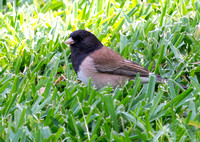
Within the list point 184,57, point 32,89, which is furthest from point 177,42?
point 32,89

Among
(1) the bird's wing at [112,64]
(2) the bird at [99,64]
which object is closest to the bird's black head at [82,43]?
(2) the bird at [99,64]

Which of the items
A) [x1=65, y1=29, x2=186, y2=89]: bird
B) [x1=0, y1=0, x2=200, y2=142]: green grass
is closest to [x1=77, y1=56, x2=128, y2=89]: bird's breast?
[x1=65, y1=29, x2=186, y2=89]: bird

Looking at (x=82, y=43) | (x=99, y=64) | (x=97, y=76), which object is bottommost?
(x=97, y=76)

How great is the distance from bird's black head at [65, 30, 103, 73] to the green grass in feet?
0.54

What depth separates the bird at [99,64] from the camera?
3.91 m

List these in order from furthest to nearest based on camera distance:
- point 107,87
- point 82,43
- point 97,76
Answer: point 82,43 < point 97,76 < point 107,87

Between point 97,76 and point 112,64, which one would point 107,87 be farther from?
point 112,64

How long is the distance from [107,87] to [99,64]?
52cm

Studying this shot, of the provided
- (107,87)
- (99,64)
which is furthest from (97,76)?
(107,87)

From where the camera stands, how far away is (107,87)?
3.57m

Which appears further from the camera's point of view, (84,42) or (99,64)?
(84,42)

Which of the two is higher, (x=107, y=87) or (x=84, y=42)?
(x=84, y=42)

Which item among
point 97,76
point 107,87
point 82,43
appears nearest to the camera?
point 107,87

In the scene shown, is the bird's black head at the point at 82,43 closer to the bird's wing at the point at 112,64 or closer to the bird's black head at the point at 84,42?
the bird's black head at the point at 84,42
